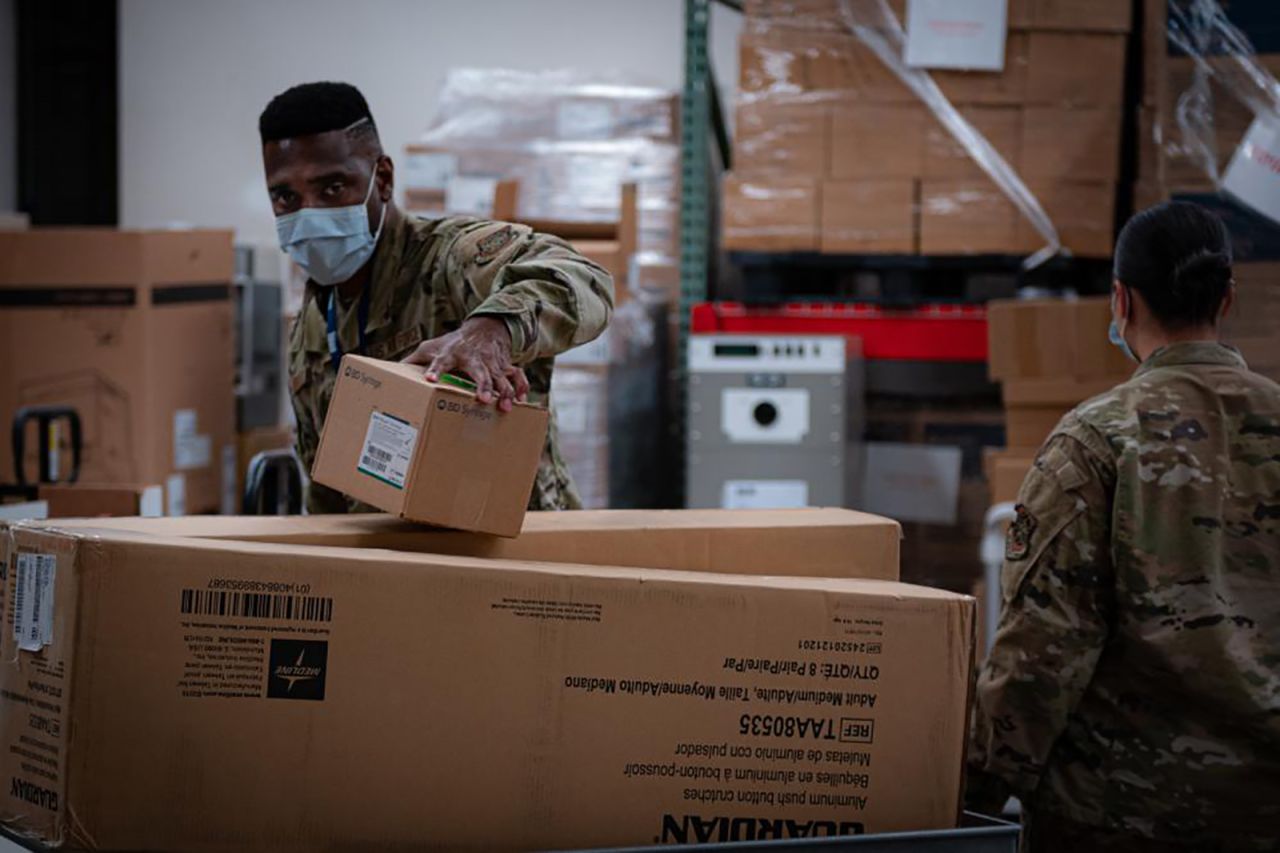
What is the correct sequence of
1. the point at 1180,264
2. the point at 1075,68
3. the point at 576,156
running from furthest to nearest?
the point at 576,156
the point at 1075,68
the point at 1180,264

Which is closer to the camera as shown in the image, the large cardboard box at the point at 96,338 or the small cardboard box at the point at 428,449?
the small cardboard box at the point at 428,449

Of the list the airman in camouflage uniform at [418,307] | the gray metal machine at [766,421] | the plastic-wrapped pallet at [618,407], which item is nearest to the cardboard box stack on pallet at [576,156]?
the plastic-wrapped pallet at [618,407]

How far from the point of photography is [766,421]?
4445 mm

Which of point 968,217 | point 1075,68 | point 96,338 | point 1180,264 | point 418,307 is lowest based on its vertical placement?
point 96,338

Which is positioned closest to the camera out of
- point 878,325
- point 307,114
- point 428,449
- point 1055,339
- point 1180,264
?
point 428,449

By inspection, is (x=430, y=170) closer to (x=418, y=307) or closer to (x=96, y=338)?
(x=96, y=338)

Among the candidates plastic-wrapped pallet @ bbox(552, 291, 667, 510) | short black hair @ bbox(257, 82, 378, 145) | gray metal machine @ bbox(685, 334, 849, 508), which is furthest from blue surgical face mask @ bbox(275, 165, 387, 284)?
gray metal machine @ bbox(685, 334, 849, 508)

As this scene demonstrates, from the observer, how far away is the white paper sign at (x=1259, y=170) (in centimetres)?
365

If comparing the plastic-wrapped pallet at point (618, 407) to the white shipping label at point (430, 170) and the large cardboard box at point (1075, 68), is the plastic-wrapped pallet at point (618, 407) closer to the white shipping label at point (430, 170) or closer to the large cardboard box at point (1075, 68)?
the white shipping label at point (430, 170)

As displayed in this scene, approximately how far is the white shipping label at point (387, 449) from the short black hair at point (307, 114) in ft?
2.39

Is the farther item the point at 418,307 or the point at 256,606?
the point at 418,307

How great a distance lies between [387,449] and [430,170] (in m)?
3.60

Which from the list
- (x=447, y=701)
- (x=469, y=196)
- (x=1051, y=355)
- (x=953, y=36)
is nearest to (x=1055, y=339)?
(x=1051, y=355)

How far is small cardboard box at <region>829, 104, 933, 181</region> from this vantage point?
4.55 metres
